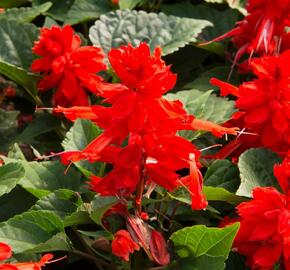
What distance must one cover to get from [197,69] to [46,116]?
409 mm

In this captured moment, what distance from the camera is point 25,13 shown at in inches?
56.4

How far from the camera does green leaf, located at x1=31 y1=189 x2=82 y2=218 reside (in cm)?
95

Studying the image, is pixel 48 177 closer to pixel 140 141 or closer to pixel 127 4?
pixel 140 141

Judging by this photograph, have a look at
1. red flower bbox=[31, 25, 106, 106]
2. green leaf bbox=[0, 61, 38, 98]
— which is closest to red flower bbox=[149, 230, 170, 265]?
red flower bbox=[31, 25, 106, 106]

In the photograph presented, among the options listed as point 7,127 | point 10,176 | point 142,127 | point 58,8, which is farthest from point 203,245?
point 58,8

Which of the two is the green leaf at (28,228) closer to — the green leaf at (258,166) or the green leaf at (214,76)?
the green leaf at (258,166)

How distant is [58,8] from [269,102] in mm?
737

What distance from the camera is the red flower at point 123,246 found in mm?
838

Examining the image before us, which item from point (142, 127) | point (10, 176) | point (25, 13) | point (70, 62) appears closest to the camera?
point (142, 127)

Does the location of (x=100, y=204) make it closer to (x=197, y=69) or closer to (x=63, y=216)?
(x=63, y=216)

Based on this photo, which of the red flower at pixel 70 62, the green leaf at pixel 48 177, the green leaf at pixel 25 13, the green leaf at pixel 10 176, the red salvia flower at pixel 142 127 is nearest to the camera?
the red salvia flower at pixel 142 127

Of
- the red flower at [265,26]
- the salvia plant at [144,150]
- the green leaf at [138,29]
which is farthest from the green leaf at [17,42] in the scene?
the red flower at [265,26]

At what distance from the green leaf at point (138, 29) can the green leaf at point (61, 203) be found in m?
0.48

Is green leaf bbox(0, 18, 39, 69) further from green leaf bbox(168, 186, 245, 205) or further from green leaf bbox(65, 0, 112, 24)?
green leaf bbox(168, 186, 245, 205)
